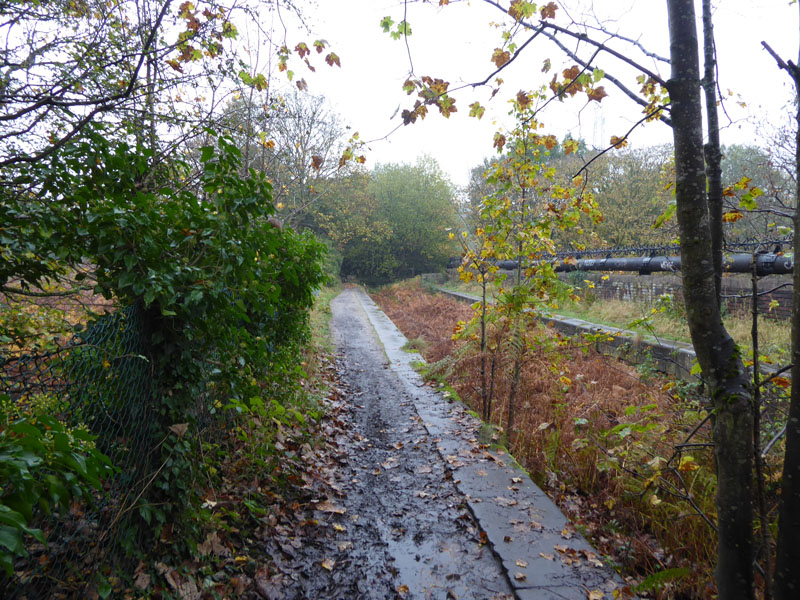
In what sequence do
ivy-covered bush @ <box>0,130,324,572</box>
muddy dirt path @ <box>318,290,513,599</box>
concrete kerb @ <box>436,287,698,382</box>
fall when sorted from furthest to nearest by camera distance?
1. concrete kerb @ <box>436,287,698,382</box>
2. muddy dirt path @ <box>318,290,513,599</box>
3. ivy-covered bush @ <box>0,130,324,572</box>

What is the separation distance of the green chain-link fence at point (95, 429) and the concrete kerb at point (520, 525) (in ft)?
7.07

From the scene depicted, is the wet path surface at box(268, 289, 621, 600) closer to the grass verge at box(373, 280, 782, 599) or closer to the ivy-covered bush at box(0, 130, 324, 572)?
the grass verge at box(373, 280, 782, 599)

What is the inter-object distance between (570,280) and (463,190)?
60.0 feet

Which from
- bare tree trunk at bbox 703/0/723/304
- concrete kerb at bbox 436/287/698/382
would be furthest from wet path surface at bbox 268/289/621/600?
concrete kerb at bbox 436/287/698/382

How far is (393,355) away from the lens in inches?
361

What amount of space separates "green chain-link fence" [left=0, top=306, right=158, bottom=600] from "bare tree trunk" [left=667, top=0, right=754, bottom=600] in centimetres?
236

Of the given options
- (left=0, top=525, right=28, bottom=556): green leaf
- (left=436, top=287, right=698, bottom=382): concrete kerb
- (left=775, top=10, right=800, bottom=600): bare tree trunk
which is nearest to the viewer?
(left=0, top=525, right=28, bottom=556): green leaf

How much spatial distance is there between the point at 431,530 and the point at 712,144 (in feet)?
9.72

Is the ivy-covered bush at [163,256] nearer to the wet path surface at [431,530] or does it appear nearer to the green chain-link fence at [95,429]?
the green chain-link fence at [95,429]

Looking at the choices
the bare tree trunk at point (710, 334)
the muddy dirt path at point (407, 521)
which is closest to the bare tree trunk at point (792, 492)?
the bare tree trunk at point (710, 334)

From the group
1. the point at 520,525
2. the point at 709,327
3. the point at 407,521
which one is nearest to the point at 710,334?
the point at 709,327

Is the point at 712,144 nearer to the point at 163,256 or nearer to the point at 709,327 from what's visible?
the point at 709,327

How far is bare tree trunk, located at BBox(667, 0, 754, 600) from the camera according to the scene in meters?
1.76

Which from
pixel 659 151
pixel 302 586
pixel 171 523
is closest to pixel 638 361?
pixel 302 586
